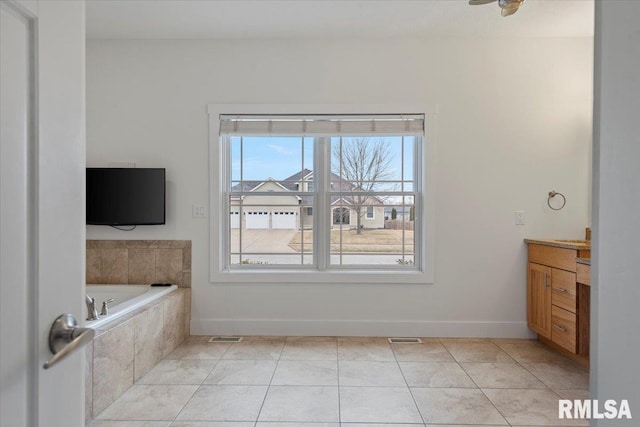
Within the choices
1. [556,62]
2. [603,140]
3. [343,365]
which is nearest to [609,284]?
[603,140]

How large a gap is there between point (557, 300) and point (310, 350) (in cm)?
196

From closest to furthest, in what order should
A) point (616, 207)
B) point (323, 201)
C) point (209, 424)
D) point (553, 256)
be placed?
point (616, 207)
point (209, 424)
point (553, 256)
point (323, 201)

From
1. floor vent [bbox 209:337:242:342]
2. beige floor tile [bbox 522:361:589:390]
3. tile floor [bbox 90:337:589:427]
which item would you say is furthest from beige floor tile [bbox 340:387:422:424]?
floor vent [bbox 209:337:242:342]

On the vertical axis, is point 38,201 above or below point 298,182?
below

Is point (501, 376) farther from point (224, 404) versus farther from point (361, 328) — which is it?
point (224, 404)

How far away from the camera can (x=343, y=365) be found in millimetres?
2848

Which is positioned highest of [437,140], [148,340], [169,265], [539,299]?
[437,140]

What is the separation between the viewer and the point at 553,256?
308 cm

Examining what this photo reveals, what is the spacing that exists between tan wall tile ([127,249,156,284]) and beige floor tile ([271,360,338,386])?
4.82 feet

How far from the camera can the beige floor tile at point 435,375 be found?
2551 mm

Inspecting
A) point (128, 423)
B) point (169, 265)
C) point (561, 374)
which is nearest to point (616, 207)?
point (128, 423)

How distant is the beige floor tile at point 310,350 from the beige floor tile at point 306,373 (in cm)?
8

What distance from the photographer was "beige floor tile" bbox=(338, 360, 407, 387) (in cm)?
256

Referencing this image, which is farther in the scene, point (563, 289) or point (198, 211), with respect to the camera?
point (198, 211)
